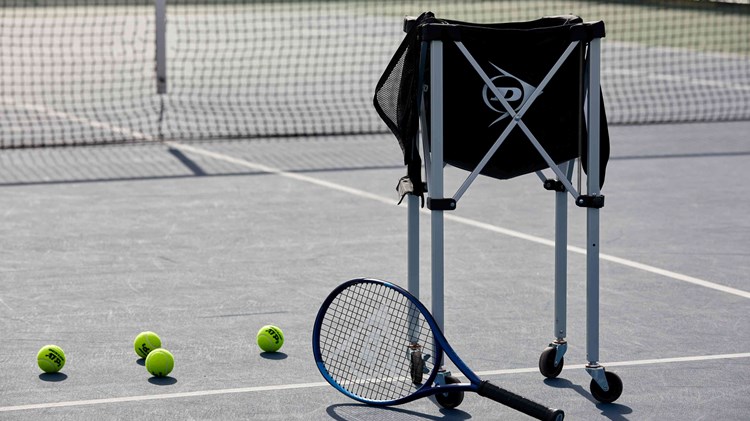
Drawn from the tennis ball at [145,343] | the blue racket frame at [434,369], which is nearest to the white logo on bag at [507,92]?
the blue racket frame at [434,369]

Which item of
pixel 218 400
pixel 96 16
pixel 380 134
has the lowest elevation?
pixel 218 400

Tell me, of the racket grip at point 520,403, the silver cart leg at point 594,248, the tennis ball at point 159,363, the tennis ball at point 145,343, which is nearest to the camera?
the racket grip at point 520,403

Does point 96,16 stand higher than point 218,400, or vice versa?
point 96,16

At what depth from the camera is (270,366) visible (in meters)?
6.06

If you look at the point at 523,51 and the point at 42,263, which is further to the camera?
the point at 42,263

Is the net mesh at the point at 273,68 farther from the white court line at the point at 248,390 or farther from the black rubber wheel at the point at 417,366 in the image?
the black rubber wheel at the point at 417,366

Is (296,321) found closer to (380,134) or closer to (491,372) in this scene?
(491,372)

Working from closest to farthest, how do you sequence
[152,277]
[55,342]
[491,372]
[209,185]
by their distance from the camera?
[491,372], [55,342], [152,277], [209,185]

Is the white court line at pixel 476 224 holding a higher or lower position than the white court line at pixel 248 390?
higher

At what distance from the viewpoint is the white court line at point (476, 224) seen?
760cm

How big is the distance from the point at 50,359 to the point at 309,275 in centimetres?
224

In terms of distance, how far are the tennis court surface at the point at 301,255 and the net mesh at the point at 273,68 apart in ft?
0.35

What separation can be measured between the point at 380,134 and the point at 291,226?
4.51 meters

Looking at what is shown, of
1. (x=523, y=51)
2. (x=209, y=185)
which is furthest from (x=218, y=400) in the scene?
(x=209, y=185)
